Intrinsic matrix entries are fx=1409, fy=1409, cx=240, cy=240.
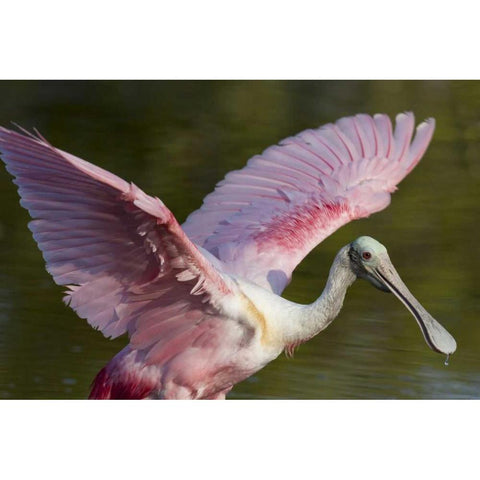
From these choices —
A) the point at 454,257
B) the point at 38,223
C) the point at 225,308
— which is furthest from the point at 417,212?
the point at 38,223

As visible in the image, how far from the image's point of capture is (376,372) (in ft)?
14.7

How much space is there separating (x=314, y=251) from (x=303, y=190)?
1.62ft

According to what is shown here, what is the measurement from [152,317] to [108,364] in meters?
0.25

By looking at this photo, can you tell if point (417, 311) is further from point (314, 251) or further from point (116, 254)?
point (116, 254)

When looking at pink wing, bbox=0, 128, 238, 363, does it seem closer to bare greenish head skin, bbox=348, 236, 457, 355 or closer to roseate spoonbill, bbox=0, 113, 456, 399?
roseate spoonbill, bbox=0, 113, 456, 399

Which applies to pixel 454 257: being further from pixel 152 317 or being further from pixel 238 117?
pixel 152 317

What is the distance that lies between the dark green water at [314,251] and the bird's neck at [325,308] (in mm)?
334

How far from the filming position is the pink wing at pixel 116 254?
3367mm

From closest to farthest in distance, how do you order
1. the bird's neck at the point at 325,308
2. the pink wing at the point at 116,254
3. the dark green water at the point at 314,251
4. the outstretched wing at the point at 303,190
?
the pink wing at the point at 116,254 < the bird's neck at the point at 325,308 < the outstretched wing at the point at 303,190 < the dark green water at the point at 314,251

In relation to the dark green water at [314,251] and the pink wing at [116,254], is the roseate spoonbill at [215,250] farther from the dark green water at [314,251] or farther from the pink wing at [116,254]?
the dark green water at [314,251]

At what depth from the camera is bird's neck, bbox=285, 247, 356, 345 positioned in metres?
3.95

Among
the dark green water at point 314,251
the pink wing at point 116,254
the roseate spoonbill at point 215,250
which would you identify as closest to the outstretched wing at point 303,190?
the roseate spoonbill at point 215,250

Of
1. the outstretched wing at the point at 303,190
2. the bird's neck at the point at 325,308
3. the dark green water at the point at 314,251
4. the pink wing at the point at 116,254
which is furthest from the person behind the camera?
the dark green water at the point at 314,251

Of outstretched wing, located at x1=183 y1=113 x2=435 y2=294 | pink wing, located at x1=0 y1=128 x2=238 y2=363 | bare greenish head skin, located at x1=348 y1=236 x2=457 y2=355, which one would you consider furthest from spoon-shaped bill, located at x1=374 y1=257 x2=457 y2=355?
pink wing, located at x1=0 y1=128 x2=238 y2=363
